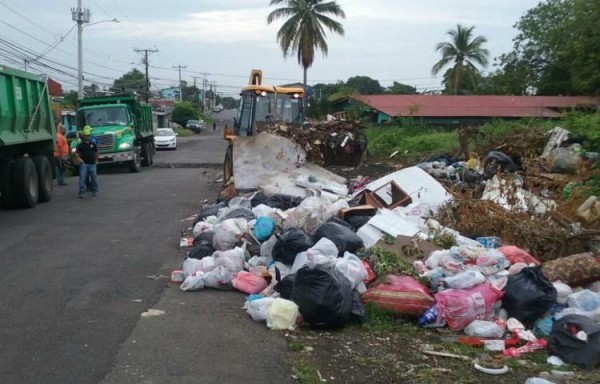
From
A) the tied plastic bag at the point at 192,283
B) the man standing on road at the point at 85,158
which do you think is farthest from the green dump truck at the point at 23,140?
the tied plastic bag at the point at 192,283

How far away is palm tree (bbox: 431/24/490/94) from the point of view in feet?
184

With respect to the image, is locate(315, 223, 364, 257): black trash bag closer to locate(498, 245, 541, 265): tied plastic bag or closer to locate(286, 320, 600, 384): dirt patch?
locate(498, 245, 541, 265): tied plastic bag

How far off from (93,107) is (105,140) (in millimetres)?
1784

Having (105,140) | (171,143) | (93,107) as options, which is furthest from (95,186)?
(171,143)

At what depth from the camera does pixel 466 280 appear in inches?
243

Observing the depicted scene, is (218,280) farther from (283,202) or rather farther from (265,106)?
(265,106)

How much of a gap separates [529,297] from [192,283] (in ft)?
11.3

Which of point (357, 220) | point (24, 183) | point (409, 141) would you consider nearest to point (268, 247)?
point (357, 220)

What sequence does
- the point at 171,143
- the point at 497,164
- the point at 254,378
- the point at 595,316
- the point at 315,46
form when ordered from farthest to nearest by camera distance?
the point at 315,46, the point at 171,143, the point at 497,164, the point at 595,316, the point at 254,378

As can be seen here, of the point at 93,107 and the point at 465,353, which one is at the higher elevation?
the point at 93,107

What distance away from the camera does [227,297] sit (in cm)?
675

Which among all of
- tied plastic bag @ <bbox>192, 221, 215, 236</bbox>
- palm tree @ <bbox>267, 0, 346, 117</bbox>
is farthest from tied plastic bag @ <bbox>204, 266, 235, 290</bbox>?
palm tree @ <bbox>267, 0, 346, 117</bbox>

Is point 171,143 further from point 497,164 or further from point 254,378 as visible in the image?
point 254,378

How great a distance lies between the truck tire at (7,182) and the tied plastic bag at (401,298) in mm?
8963
